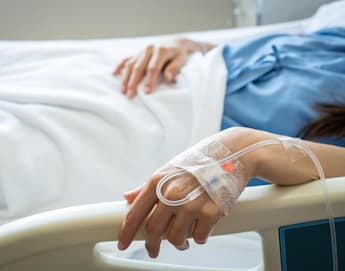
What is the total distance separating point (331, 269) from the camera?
1.82ft

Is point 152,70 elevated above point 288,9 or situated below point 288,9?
above

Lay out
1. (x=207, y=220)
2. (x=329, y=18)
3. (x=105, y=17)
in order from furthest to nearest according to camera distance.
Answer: (x=105, y=17), (x=329, y=18), (x=207, y=220)

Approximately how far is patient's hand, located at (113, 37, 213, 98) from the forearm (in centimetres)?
42

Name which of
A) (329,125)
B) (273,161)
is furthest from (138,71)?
(273,161)

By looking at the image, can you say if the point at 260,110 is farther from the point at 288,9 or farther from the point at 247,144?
the point at 288,9

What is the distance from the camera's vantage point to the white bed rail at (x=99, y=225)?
516 millimetres

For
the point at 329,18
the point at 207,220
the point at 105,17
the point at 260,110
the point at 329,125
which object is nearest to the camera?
the point at 207,220

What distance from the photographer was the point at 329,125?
829mm

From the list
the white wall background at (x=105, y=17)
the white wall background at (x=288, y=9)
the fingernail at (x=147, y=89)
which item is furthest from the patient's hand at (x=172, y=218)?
the white wall background at (x=105, y=17)

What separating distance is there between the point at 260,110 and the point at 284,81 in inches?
3.1

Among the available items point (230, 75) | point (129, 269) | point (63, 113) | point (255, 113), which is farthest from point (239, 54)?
point (129, 269)

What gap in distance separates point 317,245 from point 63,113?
1.79 feet

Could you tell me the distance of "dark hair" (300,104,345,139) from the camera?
82 centimetres

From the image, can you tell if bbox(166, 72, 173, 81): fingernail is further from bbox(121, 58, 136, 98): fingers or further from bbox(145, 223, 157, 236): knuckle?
bbox(145, 223, 157, 236): knuckle
